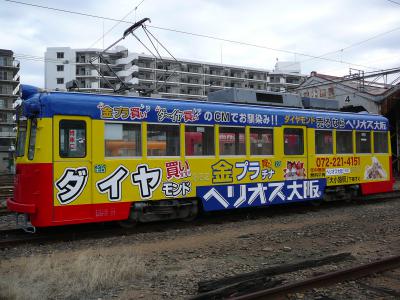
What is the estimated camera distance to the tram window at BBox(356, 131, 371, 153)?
47.4ft

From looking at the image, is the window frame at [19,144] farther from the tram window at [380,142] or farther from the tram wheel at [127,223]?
the tram window at [380,142]

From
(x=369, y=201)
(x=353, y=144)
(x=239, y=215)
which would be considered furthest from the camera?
(x=369, y=201)

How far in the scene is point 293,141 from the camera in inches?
498

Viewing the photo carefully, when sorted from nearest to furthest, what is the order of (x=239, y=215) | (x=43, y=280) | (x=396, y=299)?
1. (x=396, y=299)
2. (x=43, y=280)
3. (x=239, y=215)

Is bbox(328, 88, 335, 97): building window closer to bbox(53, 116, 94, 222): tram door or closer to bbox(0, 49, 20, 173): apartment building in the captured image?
bbox(53, 116, 94, 222): tram door

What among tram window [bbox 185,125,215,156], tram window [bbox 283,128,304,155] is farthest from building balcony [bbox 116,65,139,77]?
tram window [bbox 185,125,215,156]

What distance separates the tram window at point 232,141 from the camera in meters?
11.1

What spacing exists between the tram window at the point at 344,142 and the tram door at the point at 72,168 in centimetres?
799

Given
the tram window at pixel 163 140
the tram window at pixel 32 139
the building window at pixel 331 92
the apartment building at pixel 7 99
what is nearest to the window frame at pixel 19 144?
the tram window at pixel 32 139

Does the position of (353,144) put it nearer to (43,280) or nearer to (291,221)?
(291,221)

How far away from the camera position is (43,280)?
610cm

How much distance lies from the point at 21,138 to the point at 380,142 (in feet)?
38.2

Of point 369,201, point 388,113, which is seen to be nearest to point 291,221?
point 369,201

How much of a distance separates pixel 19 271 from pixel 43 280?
69 cm
